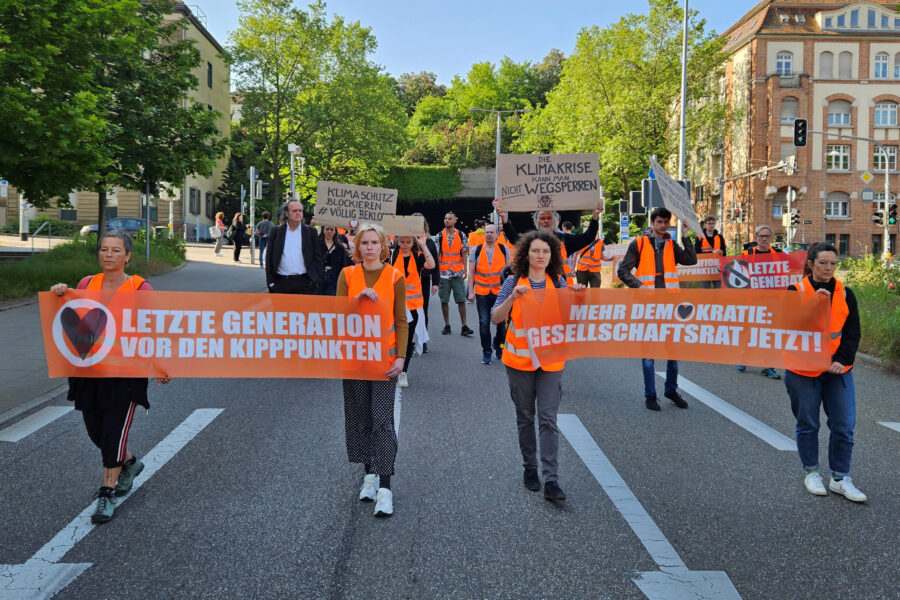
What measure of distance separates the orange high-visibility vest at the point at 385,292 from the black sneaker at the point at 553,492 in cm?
127

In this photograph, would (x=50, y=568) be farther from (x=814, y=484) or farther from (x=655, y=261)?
(x=655, y=261)

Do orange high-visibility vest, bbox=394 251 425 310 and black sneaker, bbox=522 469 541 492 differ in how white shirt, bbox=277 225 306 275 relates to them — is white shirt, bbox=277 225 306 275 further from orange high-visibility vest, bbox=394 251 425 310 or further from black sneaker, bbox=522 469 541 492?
black sneaker, bbox=522 469 541 492

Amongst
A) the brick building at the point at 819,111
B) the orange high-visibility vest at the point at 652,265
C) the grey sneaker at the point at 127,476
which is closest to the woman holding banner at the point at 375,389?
the grey sneaker at the point at 127,476

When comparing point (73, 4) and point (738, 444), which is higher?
point (73, 4)

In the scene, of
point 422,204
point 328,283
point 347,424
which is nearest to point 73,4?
point 328,283

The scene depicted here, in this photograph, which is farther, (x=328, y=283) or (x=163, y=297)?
(x=328, y=283)

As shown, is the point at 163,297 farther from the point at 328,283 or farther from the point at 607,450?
the point at 328,283

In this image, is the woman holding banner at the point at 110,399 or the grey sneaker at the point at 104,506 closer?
the grey sneaker at the point at 104,506

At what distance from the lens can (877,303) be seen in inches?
538

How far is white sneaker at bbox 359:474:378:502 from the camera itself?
5.00m

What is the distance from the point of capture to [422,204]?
6662 cm

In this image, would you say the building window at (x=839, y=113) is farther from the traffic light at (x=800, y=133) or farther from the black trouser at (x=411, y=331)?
the black trouser at (x=411, y=331)

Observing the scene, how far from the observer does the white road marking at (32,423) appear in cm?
683

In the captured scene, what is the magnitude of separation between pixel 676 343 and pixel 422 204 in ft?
202
